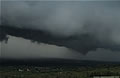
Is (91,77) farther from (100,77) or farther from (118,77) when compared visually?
(118,77)

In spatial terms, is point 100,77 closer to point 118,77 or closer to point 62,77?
point 118,77

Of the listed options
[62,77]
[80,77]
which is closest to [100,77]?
[80,77]

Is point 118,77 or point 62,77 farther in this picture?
point 62,77

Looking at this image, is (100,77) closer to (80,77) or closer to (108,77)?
(108,77)

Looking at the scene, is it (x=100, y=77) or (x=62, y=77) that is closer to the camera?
(x=100, y=77)

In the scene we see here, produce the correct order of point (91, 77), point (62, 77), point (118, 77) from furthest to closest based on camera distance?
point (62, 77) → point (91, 77) → point (118, 77)

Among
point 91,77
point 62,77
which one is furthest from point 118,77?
point 62,77

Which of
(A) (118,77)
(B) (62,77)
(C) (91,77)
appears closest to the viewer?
(A) (118,77)
